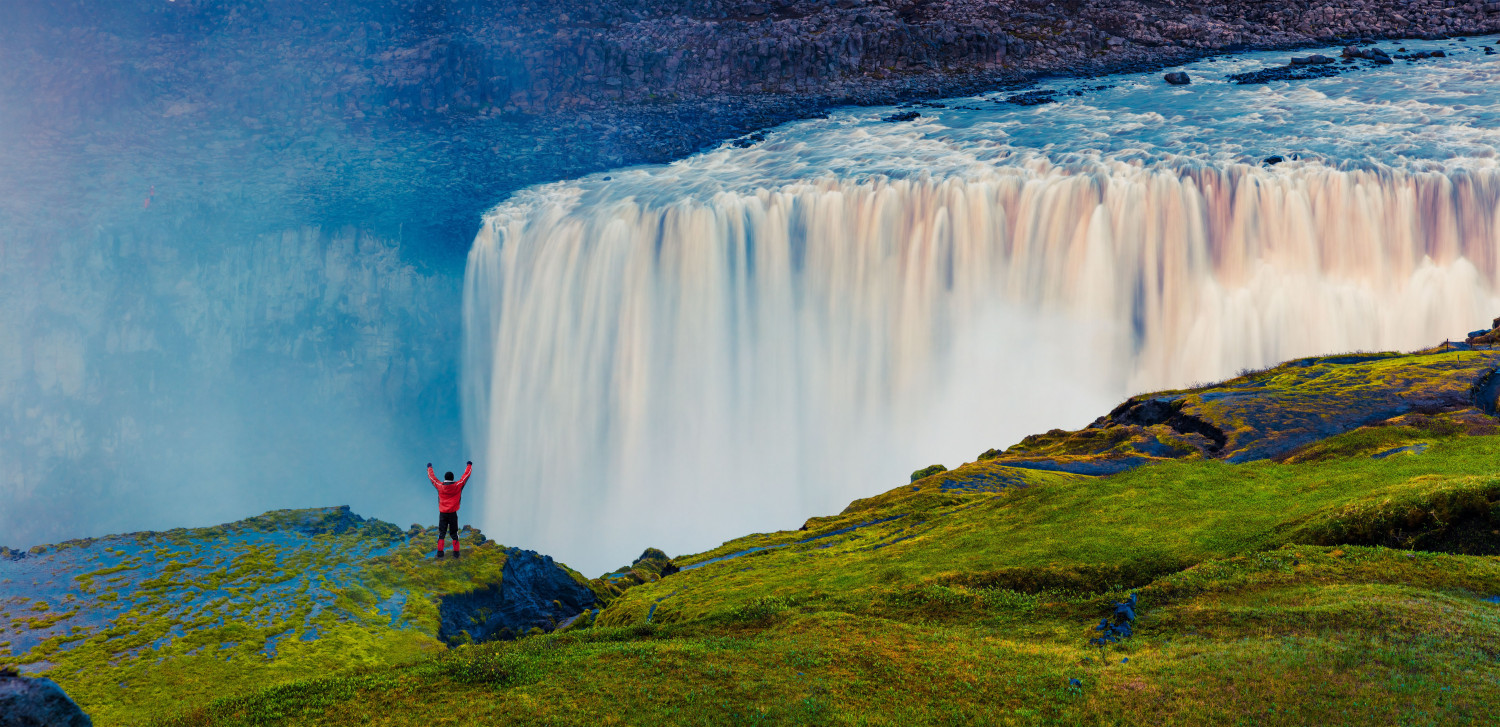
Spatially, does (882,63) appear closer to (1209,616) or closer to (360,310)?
(360,310)

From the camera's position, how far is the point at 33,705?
9.46m

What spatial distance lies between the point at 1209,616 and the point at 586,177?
55.3 m

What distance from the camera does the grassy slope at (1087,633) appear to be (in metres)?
10.7

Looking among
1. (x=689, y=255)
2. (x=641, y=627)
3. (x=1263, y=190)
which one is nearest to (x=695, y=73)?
(x=689, y=255)

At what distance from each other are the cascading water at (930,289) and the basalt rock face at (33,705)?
128ft

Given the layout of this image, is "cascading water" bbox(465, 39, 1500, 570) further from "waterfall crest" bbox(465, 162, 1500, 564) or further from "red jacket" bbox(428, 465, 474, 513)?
"red jacket" bbox(428, 465, 474, 513)

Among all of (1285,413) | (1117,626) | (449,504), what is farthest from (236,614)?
(1285,413)

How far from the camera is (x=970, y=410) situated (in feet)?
156

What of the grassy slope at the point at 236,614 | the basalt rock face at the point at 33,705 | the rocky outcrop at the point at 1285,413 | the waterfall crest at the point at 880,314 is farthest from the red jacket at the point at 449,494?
the waterfall crest at the point at 880,314

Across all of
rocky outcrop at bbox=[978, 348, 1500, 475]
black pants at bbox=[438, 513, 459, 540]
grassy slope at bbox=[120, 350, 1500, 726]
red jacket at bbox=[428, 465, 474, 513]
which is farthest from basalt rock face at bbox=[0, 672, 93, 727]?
rocky outcrop at bbox=[978, 348, 1500, 475]

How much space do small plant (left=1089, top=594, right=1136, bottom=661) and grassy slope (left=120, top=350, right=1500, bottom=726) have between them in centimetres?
29

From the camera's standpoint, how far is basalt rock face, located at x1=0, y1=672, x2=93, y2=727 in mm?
9297

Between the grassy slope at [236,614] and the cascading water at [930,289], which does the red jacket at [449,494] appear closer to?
the grassy slope at [236,614]

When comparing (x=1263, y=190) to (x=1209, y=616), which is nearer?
(x=1209, y=616)
